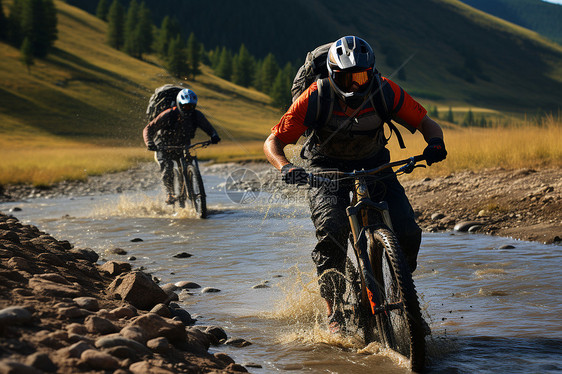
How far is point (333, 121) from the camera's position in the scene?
5027 millimetres

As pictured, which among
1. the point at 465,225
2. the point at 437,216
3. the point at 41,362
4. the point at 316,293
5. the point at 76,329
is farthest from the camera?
the point at 437,216

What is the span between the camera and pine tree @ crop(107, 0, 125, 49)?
134m

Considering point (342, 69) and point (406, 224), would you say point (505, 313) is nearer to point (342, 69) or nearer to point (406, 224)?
point (406, 224)

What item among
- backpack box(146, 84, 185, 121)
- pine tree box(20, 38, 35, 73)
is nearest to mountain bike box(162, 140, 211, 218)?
backpack box(146, 84, 185, 121)

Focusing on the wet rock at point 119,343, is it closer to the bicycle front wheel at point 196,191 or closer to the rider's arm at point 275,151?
the rider's arm at point 275,151

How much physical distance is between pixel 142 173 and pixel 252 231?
24.4 m

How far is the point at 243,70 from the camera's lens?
139125 millimetres

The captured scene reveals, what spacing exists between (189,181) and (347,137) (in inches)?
351

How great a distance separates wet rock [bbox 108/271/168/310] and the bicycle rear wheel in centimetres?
199

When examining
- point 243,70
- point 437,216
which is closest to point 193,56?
point 243,70

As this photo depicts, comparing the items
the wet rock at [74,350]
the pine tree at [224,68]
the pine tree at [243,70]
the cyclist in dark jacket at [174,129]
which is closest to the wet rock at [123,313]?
the wet rock at [74,350]

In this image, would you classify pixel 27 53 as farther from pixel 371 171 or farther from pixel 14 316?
pixel 14 316

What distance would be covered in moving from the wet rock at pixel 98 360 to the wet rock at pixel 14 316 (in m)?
0.47

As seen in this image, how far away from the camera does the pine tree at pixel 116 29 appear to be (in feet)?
439
